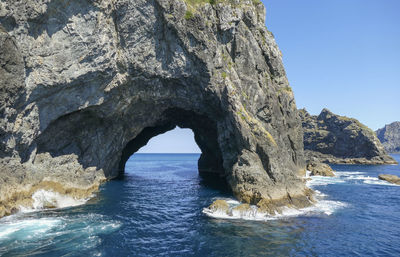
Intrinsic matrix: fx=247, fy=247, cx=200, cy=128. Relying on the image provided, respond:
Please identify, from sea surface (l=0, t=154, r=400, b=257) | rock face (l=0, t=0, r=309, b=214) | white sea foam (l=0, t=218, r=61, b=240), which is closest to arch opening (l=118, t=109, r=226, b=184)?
rock face (l=0, t=0, r=309, b=214)

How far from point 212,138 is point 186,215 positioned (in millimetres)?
27753

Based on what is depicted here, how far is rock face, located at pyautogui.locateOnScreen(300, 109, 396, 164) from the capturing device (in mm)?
112250

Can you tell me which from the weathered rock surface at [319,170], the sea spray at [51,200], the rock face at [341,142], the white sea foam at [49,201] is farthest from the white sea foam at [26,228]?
the rock face at [341,142]

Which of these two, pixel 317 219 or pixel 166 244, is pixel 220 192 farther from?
pixel 166 244

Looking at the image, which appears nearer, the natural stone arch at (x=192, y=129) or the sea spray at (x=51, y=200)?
the sea spray at (x=51, y=200)

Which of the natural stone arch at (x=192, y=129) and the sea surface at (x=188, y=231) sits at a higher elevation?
the natural stone arch at (x=192, y=129)

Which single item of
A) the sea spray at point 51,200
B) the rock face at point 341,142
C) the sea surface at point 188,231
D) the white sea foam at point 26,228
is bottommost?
the sea surface at point 188,231

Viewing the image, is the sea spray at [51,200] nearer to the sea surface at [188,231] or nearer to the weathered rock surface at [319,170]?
the sea surface at [188,231]

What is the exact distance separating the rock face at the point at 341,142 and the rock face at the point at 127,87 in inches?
3096

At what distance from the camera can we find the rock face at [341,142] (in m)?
112

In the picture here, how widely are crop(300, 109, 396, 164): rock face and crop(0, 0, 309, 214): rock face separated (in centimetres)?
7863

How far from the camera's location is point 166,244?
19.0 m

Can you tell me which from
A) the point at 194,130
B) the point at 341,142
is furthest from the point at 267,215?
the point at 341,142

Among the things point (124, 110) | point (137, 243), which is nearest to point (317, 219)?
point (137, 243)
